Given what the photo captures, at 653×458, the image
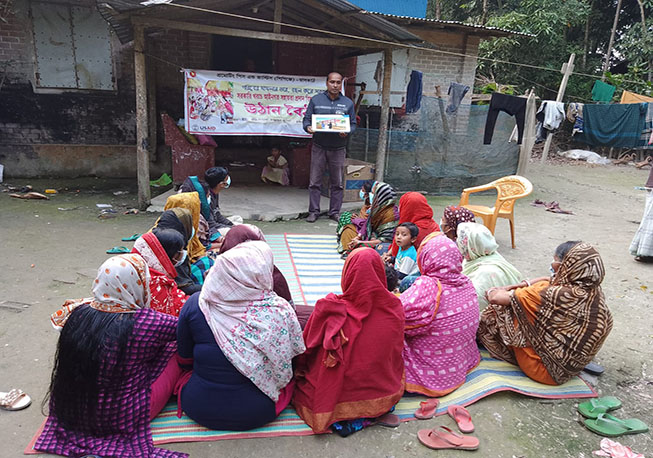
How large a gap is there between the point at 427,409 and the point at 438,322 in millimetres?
515

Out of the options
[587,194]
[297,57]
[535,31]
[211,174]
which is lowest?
[587,194]

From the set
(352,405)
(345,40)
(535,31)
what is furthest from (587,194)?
(352,405)

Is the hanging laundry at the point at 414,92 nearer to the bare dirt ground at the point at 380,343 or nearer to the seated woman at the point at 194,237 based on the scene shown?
the bare dirt ground at the point at 380,343

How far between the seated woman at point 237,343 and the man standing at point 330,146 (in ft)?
14.2

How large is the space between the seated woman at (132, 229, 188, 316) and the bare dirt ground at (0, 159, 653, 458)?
85cm

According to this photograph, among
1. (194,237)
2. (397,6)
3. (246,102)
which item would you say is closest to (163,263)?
(194,237)

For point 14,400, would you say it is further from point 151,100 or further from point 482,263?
point 151,100

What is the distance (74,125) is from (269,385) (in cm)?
767

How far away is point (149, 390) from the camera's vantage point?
2.28 metres

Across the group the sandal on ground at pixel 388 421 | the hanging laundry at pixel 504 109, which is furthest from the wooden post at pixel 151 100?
the sandal on ground at pixel 388 421

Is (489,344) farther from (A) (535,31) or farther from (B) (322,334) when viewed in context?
(A) (535,31)

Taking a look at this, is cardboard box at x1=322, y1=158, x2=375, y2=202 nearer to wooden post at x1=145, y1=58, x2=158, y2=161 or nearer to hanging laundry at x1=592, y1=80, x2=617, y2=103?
wooden post at x1=145, y1=58, x2=158, y2=161

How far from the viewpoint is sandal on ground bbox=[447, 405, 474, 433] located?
8.10 ft

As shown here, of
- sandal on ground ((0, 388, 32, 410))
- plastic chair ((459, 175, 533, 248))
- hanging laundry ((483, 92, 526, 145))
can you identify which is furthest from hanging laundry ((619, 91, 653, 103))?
sandal on ground ((0, 388, 32, 410))
